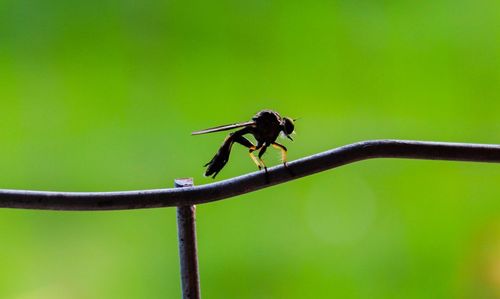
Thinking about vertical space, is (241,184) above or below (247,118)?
below

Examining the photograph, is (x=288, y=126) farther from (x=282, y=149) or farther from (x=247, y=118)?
(x=247, y=118)

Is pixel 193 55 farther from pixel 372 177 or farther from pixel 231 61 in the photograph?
pixel 372 177

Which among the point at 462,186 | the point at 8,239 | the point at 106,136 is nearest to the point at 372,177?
the point at 462,186

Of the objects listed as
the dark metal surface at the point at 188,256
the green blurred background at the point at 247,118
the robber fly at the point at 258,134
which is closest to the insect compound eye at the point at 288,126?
the robber fly at the point at 258,134

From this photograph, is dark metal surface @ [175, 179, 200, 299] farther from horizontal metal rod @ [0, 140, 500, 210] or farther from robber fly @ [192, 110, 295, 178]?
robber fly @ [192, 110, 295, 178]

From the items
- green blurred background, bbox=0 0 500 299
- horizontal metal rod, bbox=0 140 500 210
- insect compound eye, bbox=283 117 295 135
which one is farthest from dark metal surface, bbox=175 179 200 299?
green blurred background, bbox=0 0 500 299

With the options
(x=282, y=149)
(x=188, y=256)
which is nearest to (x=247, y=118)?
(x=282, y=149)

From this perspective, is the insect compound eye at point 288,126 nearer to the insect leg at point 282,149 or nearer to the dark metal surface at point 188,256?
the insect leg at point 282,149
